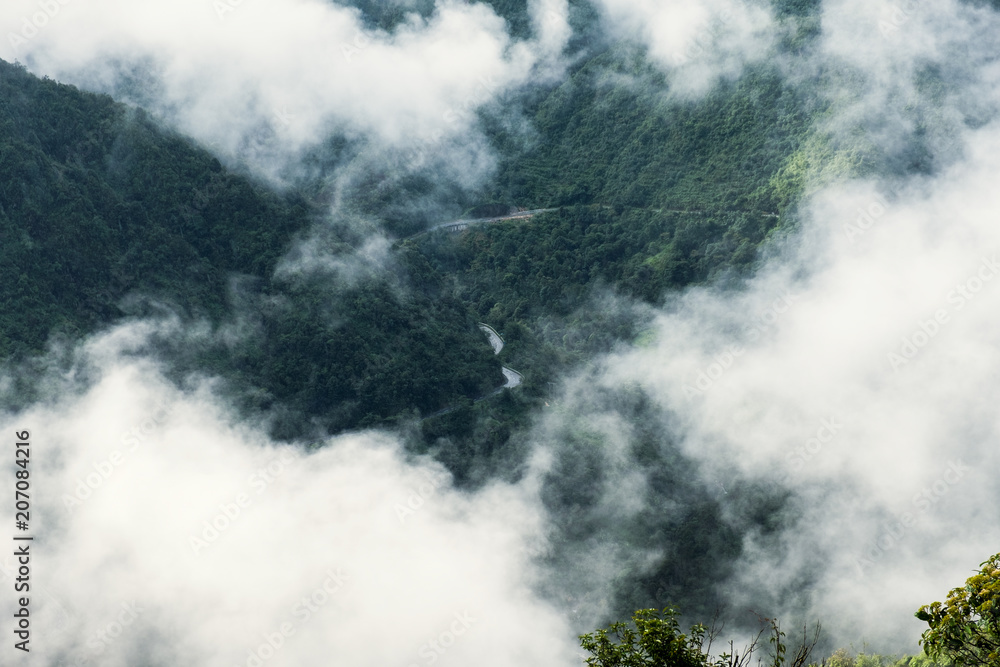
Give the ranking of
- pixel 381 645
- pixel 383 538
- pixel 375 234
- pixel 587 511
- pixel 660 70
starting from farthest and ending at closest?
pixel 660 70 → pixel 375 234 → pixel 587 511 → pixel 383 538 → pixel 381 645

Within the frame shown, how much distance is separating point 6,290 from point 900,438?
2017 inches

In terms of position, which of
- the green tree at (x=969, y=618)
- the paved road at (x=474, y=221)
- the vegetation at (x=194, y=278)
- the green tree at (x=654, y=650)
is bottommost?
the green tree at (x=969, y=618)

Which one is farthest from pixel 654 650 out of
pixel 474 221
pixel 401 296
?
pixel 474 221

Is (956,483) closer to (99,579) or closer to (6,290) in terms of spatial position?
(99,579)

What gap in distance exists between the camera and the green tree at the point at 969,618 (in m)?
16.8

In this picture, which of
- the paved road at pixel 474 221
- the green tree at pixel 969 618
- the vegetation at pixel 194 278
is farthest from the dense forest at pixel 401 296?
the green tree at pixel 969 618

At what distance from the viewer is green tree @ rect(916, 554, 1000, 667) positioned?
55.2 ft

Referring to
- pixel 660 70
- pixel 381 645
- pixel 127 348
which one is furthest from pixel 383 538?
pixel 660 70

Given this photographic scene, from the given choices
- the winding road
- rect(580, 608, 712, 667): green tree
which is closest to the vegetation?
the winding road

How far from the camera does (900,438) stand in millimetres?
62656

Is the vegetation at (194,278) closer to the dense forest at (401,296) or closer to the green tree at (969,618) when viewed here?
the dense forest at (401,296)

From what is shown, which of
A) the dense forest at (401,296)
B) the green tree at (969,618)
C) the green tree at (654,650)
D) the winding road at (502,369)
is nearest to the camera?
the green tree at (969,618)

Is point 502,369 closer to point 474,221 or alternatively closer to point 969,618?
point 474,221

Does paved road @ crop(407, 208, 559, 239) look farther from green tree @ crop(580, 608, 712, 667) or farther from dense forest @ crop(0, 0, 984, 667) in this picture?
green tree @ crop(580, 608, 712, 667)
